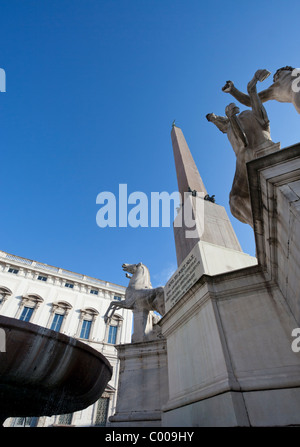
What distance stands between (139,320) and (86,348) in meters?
4.07

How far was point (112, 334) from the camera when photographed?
25812 millimetres

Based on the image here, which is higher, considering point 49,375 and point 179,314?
point 179,314

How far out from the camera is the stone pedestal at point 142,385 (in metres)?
4.21

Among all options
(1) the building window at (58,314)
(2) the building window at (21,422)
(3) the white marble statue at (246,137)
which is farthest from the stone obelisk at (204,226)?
(1) the building window at (58,314)

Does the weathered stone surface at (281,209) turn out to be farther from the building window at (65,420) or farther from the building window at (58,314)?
the building window at (58,314)

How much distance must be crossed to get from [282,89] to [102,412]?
24614 millimetres

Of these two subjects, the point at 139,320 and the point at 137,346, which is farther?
the point at 139,320

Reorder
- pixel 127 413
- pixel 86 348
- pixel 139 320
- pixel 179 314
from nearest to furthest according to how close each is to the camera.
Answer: pixel 86 348 → pixel 179 314 → pixel 127 413 → pixel 139 320

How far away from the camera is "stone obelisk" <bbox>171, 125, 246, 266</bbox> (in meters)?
3.98

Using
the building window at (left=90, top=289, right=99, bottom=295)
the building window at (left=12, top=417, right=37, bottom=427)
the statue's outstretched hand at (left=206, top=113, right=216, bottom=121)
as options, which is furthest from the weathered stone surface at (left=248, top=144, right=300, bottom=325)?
the building window at (left=90, top=289, right=99, bottom=295)

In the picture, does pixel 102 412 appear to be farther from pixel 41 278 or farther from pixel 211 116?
pixel 211 116
